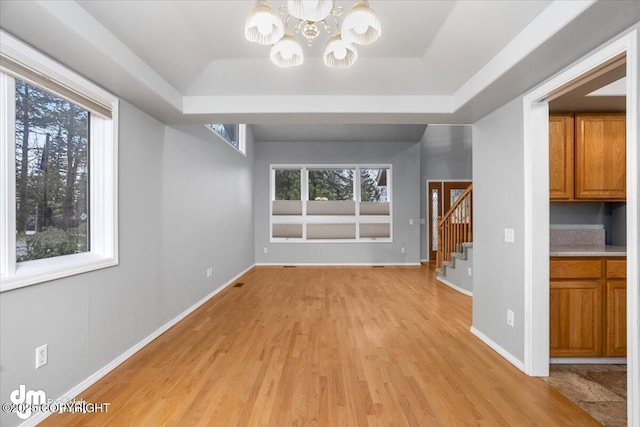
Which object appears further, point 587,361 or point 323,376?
point 587,361

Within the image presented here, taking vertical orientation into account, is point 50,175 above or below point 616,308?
above

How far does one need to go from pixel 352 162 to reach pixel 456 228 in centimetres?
281

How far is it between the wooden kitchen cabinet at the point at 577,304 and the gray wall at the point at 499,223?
284 mm

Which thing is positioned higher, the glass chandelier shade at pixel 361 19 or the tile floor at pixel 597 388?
the glass chandelier shade at pixel 361 19

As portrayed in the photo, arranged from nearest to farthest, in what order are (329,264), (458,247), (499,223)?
(499,223)
(458,247)
(329,264)

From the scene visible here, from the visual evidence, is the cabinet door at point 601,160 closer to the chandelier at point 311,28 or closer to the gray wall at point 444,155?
the chandelier at point 311,28

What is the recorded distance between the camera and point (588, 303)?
2.45m

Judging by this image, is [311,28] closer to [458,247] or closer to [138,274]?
[138,274]

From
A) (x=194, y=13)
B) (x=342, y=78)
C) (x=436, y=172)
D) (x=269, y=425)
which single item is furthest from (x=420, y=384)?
(x=436, y=172)

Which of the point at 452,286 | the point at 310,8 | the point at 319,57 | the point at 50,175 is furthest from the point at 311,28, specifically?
the point at 452,286

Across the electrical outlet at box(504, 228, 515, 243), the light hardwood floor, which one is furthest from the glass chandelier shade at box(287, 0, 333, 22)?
the electrical outlet at box(504, 228, 515, 243)

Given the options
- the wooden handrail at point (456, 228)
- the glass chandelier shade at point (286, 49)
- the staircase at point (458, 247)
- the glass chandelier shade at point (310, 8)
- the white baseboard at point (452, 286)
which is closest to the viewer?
the glass chandelier shade at point (310, 8)

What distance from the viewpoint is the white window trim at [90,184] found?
1.64 meters

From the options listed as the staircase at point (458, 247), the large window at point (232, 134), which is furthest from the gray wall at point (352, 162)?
the staircase at point (458, 247)
